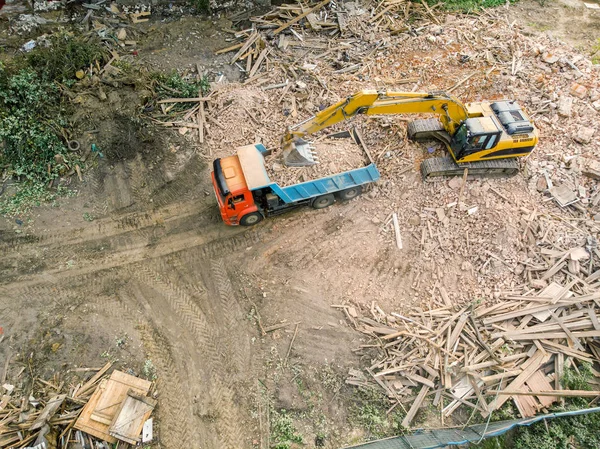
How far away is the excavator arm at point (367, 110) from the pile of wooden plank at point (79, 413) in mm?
7235

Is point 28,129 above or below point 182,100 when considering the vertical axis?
above

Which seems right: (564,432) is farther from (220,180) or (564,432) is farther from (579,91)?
(579,91)

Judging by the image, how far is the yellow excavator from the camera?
11102mm

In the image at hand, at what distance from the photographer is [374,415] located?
9391mm

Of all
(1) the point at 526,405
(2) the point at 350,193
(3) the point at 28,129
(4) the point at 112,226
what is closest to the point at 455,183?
(2) the point at 350,193

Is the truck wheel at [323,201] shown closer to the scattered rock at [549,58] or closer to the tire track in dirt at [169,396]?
the tire track in dirt at [169,396]

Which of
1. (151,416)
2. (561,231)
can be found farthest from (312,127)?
(151,416)

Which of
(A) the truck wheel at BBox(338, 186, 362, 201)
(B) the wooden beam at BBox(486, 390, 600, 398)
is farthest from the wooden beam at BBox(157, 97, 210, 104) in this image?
(B) the wooden beam at BBox(486, 390, 600, 398)

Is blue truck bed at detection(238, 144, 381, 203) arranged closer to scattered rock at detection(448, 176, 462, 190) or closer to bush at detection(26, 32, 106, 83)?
scattered rock at detection(448, 176, 462, 190)

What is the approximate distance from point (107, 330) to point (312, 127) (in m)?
7.78

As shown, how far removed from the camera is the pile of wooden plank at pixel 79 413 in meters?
8.87

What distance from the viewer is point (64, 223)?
12.2m

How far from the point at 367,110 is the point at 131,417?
32.1 ft

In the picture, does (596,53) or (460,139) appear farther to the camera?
(596,53)
